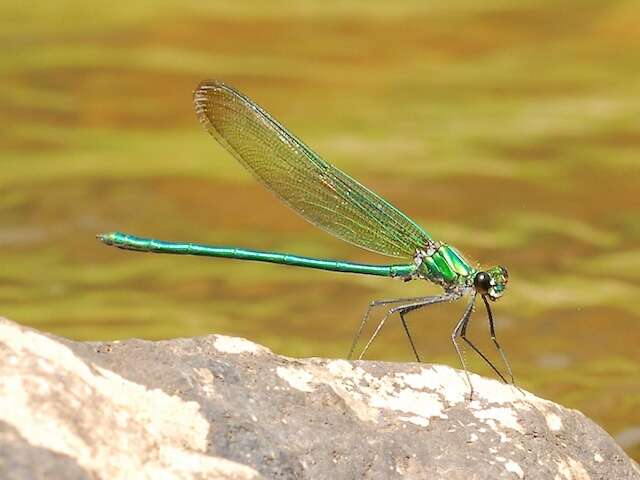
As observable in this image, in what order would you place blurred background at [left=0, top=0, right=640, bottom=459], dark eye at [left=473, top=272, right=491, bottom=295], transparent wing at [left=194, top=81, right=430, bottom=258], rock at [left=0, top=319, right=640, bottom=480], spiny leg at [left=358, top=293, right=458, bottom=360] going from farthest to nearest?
blurred background at [left=0, top=0, right=640, bottom=459]
transparent wing at [left=194, top=81, right=430, bottom=258]
dark eye at [left=473, top=272, right=491, bottom=295]
spiny leg at [left=358, top=293, right=458, bottom=360]
rock at [left=0, top=319, right=640, bottom=480]

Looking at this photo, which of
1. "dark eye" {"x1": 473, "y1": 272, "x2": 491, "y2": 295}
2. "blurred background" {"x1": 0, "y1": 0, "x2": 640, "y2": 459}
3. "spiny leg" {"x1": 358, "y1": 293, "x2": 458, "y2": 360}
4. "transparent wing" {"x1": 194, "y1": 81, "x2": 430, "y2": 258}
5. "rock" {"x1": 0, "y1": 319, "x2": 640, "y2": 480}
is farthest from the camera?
"blurred background" {"x1": 0, "y1": 0, "x2": 640, "y2": 459}

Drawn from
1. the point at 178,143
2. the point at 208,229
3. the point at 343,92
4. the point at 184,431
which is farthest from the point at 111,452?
the point at 343,92

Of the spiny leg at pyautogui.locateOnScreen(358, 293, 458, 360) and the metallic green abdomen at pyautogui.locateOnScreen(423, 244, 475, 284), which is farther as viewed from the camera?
the metallic green abdomen at pyautogui.locateOnScreen(423, 244, 475, 284)

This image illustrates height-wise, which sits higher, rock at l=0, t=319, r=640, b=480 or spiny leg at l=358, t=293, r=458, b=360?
spiny leg at l=358, t=293, r=458, b=360

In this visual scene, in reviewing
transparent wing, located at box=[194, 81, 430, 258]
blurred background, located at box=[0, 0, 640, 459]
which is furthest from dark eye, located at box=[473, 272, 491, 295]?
blurred background, located at box=[0, 0, 640, 459]

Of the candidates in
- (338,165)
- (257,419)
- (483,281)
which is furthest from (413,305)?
(338,165)

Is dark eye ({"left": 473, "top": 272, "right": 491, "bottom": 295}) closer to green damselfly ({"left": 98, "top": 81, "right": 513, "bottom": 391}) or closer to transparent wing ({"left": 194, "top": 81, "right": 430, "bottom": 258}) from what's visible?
green damselfly ({"left": 98, "top": 81, "right": 513, "bottom": 391})

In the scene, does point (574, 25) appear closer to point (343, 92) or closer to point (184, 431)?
point (343, 92)
